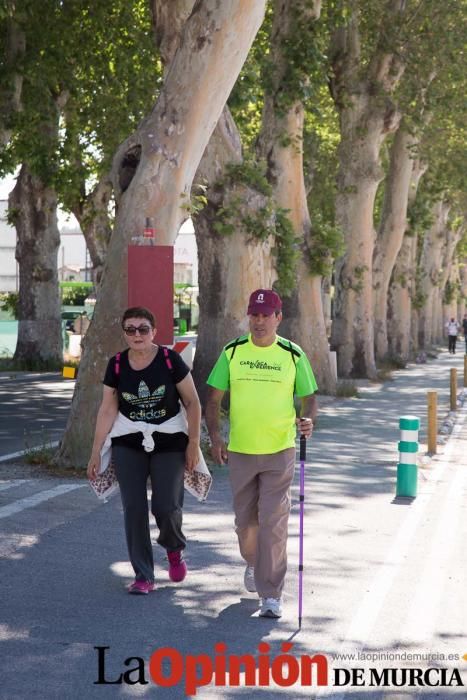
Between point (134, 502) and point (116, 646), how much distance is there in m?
1.35

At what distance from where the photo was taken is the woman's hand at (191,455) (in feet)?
27.0

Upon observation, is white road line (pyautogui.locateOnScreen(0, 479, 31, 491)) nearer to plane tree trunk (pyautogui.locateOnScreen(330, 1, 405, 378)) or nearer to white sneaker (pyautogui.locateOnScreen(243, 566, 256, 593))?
white sneaker (pyautogui.locateOnScreen(243, 566, 256, 593))

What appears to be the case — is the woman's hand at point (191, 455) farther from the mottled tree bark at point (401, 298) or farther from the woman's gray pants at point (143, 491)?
the mottled tree bark at point (401, 298)

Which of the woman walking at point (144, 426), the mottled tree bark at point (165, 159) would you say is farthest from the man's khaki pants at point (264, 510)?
the mottled tree bark at point (165, 159)

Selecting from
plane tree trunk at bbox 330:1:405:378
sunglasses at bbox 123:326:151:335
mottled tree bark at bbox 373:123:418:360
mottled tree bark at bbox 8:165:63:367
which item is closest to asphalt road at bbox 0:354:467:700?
sunglasses at bbox 123:326:151:335

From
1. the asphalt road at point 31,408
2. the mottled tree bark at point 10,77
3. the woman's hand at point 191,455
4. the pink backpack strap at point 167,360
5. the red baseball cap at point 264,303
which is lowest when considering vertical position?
the asphalt road at point 31,408

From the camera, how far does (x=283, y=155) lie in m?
26.1

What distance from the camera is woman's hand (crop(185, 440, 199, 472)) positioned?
27.0 feet

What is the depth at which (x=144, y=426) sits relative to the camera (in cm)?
812

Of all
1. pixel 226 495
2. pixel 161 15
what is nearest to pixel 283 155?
pixel 161 15

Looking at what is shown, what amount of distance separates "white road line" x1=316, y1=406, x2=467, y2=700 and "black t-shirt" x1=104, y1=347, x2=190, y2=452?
1541 millimetres

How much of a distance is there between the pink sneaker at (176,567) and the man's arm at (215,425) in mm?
857

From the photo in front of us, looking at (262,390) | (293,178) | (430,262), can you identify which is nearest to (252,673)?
(262,390)

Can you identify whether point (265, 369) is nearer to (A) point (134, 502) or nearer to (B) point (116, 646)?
(A) point (134, 502)
